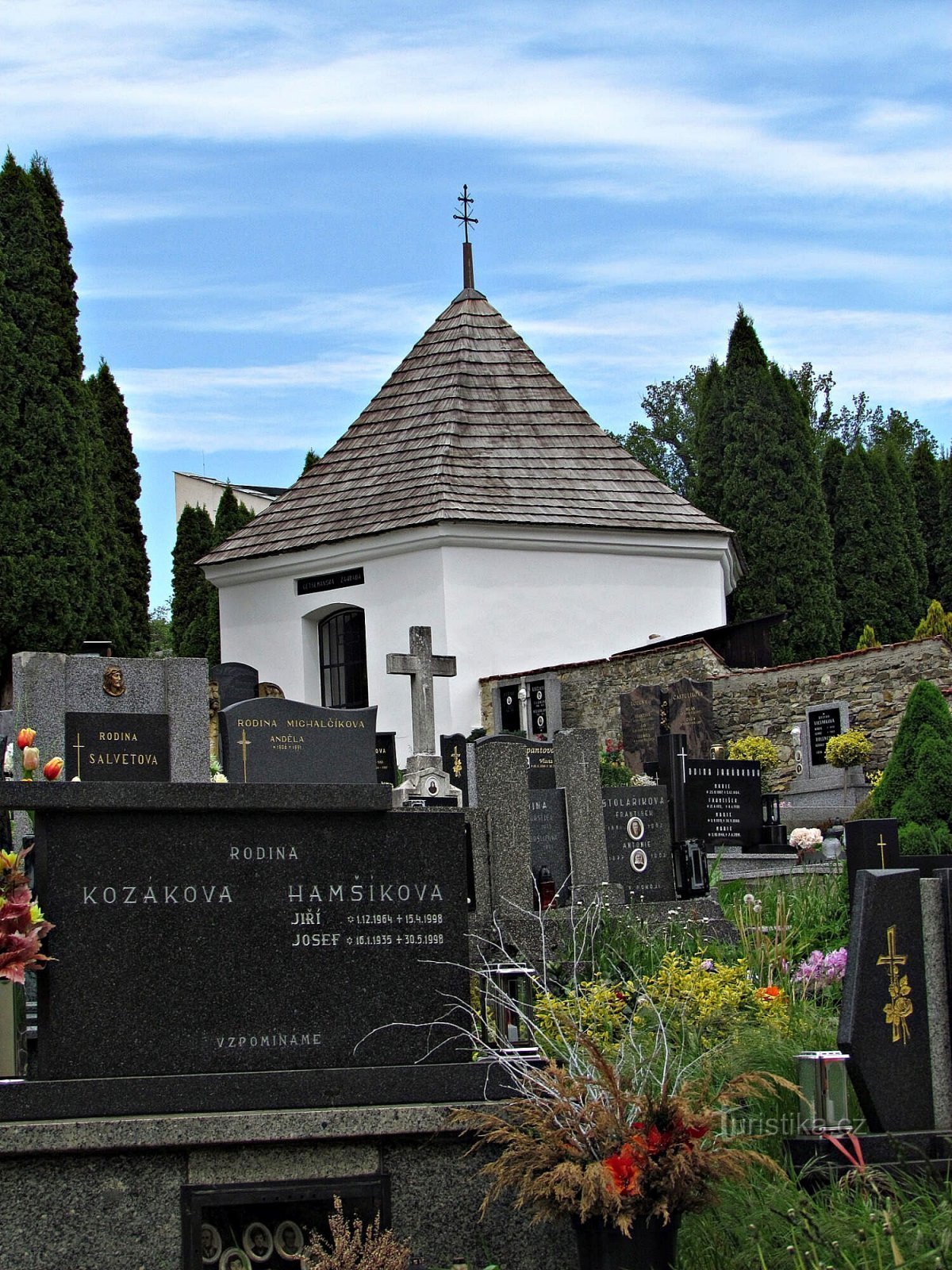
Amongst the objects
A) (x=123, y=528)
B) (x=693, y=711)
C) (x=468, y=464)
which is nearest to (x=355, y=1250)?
(x=693, y=711)

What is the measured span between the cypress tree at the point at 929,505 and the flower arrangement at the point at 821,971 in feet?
95.5

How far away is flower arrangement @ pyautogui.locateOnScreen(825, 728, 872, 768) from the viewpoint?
54.2ft

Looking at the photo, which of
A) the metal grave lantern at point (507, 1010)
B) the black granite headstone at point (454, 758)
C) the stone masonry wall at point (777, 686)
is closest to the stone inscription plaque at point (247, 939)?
the metal grave lantern at point (507, 1010)

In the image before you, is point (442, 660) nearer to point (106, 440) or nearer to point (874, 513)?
point (106, 440)

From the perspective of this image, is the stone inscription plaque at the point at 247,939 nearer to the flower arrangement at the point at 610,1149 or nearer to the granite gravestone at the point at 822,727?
the flower arrangement at the point at 610,1149

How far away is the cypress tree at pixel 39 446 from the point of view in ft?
71.7

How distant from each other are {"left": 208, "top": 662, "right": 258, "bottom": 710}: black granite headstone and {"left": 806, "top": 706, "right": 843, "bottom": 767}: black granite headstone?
7.45 metres

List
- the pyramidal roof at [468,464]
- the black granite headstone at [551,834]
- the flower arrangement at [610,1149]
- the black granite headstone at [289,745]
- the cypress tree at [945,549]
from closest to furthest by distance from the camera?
the flower arrangement at [610,1149] → the black granite headstone at [551,834] → the black granite headstone at [289,745] → the pyramidal roof at [468,464] → the cypress tree at [945,549]

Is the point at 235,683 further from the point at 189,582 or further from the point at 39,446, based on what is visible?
the point at 189,582

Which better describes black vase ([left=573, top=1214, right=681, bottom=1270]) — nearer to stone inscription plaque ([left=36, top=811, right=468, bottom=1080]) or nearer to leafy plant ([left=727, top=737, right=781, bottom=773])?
stone inscription plaque ([left=36, top=811, right=468, bottom=1080])

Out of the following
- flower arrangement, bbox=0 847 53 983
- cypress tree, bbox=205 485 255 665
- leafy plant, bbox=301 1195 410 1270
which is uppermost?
cypress tree, bbox=205 485 255 665

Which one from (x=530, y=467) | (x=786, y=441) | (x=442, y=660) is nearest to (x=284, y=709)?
(x=442, y=660)

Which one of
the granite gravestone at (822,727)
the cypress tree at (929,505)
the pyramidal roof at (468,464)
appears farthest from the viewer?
the cypress tree at (929,505)

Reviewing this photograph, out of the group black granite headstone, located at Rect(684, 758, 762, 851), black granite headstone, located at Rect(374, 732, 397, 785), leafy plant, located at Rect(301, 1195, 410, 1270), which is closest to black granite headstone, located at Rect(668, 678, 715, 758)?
black granite headstone, located at Rect(374, 732, 397, 785)
